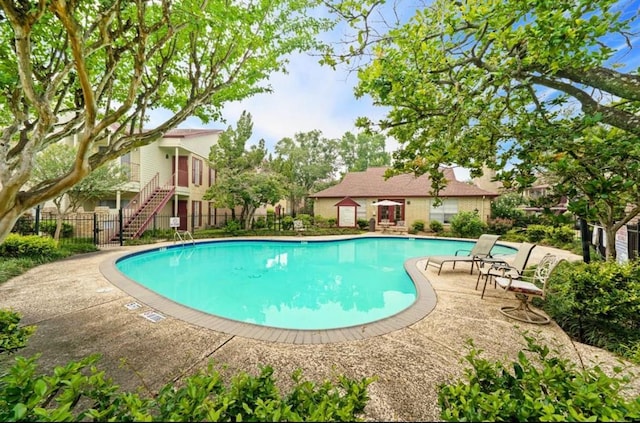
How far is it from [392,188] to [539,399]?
21.6m

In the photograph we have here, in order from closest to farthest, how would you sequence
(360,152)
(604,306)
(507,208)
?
1. (604,306)
2. (507,208)
3. (360,152)

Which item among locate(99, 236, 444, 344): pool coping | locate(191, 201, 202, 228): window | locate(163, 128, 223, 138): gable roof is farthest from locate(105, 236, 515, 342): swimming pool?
locate(163, 128, 223, 138): gable roof

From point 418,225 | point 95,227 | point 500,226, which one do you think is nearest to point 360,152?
point 418,225

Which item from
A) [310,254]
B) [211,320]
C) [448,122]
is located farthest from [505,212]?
[211,320]

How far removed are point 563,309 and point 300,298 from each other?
18.8ft

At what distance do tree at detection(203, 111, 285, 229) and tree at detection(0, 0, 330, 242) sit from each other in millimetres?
10763

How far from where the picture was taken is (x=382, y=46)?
11.7 feet

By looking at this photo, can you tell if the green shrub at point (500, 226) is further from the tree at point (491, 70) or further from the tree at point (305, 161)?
the tree at point (305, 161)

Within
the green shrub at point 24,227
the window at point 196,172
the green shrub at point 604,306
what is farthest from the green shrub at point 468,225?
the green shrub at point 24,227

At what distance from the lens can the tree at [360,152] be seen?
39.1 meters

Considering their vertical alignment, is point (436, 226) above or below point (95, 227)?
below

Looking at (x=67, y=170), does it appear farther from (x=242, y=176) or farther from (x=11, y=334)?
(x=11, y=334)

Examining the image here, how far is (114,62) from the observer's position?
3.49 metres

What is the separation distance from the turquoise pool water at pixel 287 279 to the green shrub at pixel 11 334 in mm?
3070
